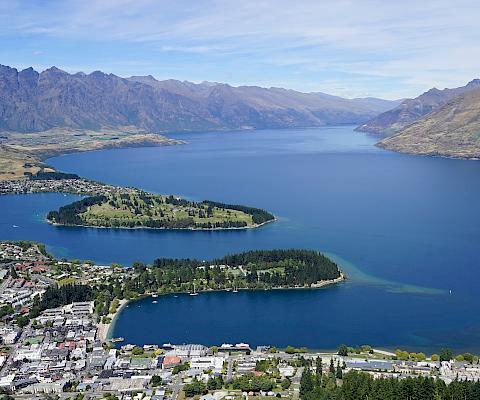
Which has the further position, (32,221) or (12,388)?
(32,221)

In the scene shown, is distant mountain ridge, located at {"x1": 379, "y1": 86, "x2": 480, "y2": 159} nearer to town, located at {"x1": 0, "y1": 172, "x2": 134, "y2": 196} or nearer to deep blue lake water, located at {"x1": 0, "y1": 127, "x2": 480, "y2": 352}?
deep blue lake water, located at {"x1": 0, "y1": 127, "x2": 480, "y2": 352}

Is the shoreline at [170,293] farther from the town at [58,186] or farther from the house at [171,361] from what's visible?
the town at [58,186]

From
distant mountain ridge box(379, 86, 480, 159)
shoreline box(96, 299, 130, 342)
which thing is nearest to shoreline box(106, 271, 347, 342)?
shoreline box(96, 299, 130, 342)

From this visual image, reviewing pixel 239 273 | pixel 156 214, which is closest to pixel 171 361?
pixel 239 273

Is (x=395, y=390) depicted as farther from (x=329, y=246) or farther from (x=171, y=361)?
(x=329, y=246)

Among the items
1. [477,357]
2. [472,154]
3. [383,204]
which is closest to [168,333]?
[477,357]

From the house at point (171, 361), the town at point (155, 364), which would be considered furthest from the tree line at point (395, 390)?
the house at point (171, 361)

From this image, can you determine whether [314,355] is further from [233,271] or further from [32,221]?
[32,221]
